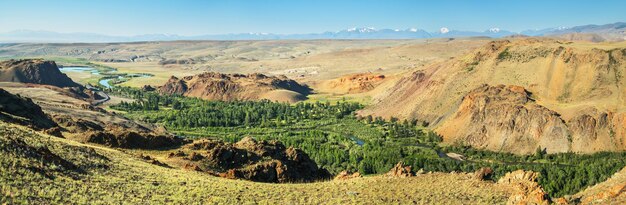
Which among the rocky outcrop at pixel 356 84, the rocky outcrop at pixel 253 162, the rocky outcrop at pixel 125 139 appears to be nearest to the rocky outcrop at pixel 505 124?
the rocky outcrop at pixel 253 162

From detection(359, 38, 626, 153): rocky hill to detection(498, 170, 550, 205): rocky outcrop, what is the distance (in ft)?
199

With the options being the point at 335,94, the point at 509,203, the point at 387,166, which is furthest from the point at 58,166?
the point at 335,94

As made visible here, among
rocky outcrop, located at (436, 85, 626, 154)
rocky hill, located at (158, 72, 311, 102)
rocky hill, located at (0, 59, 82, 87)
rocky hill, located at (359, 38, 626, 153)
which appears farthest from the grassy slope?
rocky hill, located at (0, 59, 82, 87)

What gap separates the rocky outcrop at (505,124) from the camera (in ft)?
298

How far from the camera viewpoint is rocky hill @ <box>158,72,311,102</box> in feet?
571

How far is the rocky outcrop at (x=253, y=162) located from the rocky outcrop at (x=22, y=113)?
19186 mm

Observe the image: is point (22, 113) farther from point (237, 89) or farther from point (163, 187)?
point (237, 89)

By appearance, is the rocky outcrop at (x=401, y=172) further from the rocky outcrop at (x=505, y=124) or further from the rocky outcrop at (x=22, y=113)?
the rocky outcrop at (x=505, y=124)

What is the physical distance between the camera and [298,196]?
32.8m

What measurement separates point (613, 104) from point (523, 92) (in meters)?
17.7

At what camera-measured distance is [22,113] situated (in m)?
61.1

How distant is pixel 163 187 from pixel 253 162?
19.8 m

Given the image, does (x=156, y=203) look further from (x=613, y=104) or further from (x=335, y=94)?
(x=335, y=94)

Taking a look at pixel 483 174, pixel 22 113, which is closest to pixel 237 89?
pixel 22 113
